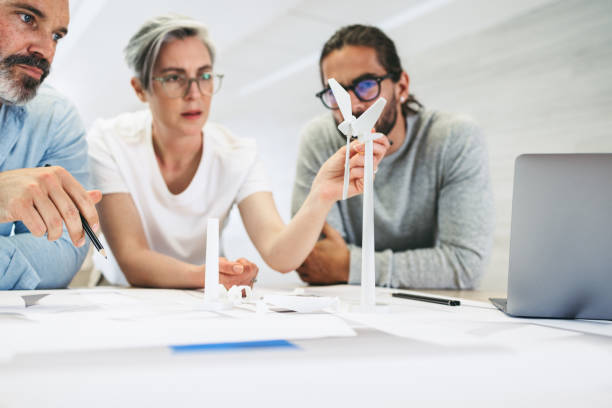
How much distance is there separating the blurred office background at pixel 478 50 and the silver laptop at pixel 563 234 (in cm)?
166

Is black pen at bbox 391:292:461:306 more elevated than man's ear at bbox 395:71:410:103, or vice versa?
man's ear at bbox 395:71:410:103

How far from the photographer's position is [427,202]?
1.70 metres

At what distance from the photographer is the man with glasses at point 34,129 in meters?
1.04

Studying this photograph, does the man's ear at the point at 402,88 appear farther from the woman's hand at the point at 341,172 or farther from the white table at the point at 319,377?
the white table at the point at 319,377

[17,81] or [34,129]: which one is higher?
[17,81]

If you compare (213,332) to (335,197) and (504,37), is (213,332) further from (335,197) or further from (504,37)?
(504,37)

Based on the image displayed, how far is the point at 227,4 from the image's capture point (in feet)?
10.6

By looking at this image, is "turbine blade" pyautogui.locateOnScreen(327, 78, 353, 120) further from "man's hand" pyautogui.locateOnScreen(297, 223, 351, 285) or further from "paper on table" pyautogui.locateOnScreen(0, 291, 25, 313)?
"man's hand" pyautogui.locateOnScreen(297, 223, 351, 285)

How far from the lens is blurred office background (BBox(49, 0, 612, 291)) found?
9.10 ft

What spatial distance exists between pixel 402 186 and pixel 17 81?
4.00 feet

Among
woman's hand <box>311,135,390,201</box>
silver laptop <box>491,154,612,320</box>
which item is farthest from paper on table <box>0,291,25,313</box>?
silver laptop <box>491,154,612,320</box>

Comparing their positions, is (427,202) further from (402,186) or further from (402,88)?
(402,88)

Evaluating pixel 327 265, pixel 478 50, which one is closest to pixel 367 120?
pixel 327 265

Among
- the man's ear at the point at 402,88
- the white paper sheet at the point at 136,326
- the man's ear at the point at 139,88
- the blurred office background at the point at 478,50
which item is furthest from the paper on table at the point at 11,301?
the blurred office background at the point at 478,50
